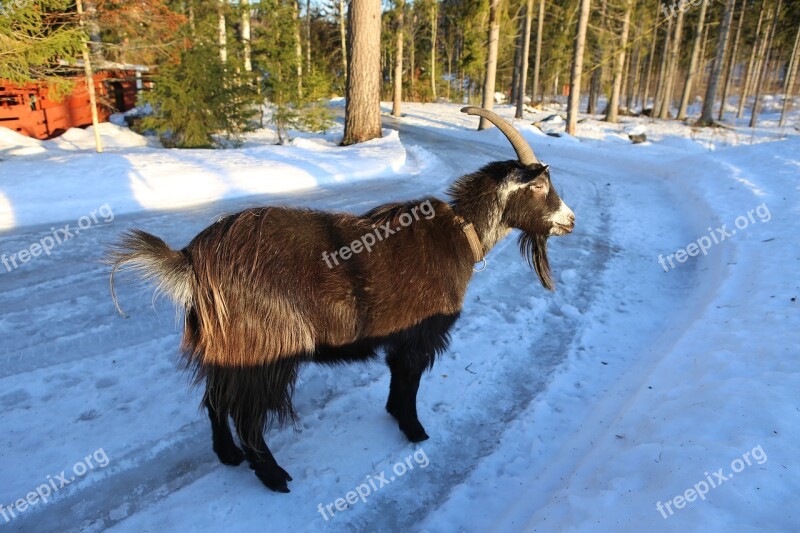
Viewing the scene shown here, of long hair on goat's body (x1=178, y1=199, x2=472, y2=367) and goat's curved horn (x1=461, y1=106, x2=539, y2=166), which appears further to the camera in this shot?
goat's curved horn (x1=461, y1=106, x2=539, y2=166)

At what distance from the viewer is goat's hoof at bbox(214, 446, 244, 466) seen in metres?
2.78

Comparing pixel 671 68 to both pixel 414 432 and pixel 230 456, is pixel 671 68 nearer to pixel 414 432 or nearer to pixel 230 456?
pixel 414 432

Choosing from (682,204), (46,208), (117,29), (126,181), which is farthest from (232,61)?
(682,204)

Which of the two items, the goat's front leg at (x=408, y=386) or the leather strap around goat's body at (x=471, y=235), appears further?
the leather strap around goat's body at (x=471, y=235)

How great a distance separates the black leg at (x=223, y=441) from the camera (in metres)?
2.70

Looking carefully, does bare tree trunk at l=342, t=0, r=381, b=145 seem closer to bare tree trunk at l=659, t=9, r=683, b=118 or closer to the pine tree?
the pine tree

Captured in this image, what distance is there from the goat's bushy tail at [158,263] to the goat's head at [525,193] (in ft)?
A: 6.55

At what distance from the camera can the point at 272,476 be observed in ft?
8.66

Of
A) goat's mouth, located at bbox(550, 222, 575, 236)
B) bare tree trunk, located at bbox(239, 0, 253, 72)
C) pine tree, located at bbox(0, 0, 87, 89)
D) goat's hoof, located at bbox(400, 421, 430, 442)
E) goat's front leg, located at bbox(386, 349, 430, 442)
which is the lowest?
goat's hoof, located at bbox(400, 421, 430, 442)

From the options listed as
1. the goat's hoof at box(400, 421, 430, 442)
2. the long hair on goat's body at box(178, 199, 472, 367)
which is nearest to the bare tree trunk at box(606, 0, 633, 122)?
the long hair on goat's body at box(178, 199, 472, 367)

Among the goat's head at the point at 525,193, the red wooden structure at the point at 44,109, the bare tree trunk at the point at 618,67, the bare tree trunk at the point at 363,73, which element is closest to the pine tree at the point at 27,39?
the red wooden structure at the point at 44,109

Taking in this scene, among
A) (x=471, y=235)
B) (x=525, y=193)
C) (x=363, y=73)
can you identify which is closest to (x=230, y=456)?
(x=471, y=235)

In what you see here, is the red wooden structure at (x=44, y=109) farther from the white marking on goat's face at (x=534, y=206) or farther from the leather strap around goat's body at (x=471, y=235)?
the white marking on goat's face at (x=534, y=206)

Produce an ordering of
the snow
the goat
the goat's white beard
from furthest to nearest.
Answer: the snow < the goat's white beard < the goat
